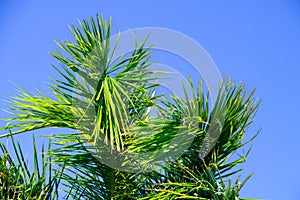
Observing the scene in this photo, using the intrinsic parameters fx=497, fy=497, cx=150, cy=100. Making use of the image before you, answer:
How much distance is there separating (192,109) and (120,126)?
0.21 m

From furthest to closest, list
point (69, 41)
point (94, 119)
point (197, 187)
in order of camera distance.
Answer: point (69, 41) → point (94, 119) → point (197, 187)

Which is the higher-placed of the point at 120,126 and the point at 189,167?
the point at 120,126

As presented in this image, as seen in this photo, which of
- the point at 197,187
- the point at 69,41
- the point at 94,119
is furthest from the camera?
the point at 69,41

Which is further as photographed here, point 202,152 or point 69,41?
point 69,41

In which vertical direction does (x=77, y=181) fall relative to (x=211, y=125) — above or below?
below

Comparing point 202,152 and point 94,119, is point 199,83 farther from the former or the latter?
point 94,119

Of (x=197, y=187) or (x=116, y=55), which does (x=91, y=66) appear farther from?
(x=197, y=187)

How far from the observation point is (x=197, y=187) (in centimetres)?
127

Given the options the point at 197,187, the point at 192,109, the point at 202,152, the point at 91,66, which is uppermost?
the point at 91,66

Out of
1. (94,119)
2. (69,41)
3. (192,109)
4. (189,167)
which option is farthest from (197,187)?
(69,41)

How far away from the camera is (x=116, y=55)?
146cm

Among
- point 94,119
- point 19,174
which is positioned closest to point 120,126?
point 94,119

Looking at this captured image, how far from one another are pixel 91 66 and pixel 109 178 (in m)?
0.32

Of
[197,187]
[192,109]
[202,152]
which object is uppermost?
[192,109]
